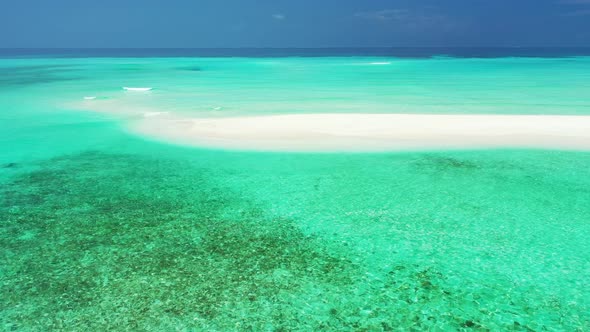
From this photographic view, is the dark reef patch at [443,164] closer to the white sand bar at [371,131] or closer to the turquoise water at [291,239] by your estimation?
the turquoise water at [291,239]

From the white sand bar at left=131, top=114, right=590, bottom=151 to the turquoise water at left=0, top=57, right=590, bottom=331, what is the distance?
694mm

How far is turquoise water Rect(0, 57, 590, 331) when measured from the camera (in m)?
3.23

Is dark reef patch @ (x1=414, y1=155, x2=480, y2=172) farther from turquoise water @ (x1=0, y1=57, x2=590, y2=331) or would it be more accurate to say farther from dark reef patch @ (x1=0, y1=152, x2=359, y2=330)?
dark reef patch @ (x1=0, y1=152, x2=359, y2=330)

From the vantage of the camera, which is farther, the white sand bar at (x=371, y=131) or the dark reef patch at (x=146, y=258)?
the white sand bar at (x=371, y=131)

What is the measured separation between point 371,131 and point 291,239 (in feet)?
17.6

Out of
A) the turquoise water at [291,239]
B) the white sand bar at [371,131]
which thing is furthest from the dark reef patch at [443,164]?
the white sand bar at [371,131]

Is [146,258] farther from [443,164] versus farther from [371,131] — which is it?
[371,131]

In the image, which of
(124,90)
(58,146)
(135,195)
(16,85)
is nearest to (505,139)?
(135,195)

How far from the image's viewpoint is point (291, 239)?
440cm

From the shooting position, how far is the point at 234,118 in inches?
440

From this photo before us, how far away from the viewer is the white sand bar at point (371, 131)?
819cm

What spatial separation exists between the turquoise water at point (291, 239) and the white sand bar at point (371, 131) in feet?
2.28

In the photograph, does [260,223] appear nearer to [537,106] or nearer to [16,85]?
[537,106]

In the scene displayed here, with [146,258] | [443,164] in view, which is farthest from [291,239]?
[443,164]
